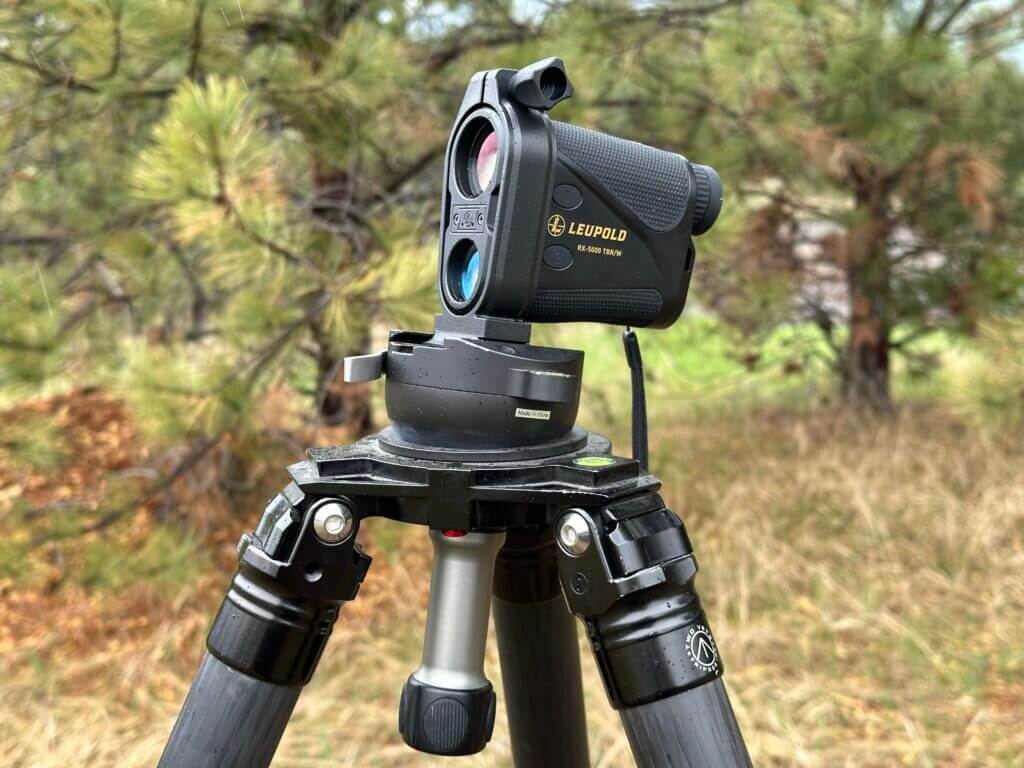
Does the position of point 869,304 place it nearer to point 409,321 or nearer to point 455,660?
point 409,321

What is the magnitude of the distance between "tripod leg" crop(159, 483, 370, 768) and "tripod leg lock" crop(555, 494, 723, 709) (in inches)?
8.6

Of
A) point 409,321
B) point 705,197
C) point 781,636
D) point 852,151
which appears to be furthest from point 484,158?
point 852,151

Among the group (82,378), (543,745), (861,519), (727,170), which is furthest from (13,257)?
(861,519)

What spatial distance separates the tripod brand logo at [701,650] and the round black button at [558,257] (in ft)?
1.20

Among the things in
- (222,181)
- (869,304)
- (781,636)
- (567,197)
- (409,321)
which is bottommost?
(781,636)

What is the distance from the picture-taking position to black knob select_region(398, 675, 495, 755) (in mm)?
871

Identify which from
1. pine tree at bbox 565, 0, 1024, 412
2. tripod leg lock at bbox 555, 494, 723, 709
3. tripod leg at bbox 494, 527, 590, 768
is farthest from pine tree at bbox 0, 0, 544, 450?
tripod leg lock at bbox 555, 494, 723, 709

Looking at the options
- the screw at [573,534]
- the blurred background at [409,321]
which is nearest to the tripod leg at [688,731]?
the screw at [573,534]

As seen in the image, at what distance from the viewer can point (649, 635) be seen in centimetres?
78

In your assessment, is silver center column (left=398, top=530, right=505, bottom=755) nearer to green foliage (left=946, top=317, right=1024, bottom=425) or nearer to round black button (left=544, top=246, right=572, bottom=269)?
round black button (left=544, top=246, right=572, bottom=269)

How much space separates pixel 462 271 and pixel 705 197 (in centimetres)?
28

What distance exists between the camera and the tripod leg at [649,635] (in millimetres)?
774

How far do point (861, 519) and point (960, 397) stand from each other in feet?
1.66

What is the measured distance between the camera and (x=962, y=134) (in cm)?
315
